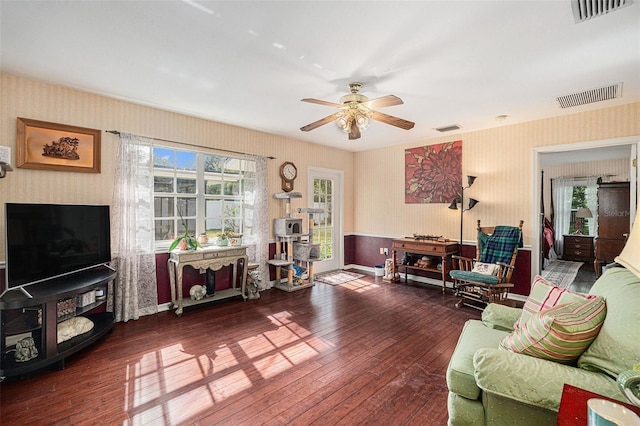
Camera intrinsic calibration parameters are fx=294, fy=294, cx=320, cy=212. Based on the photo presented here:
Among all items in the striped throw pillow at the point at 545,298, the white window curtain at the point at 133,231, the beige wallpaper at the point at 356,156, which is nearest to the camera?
the striped throw pillow at the point at 545,298

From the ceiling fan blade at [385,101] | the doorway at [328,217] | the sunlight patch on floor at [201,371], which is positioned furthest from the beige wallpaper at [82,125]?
the ceiling fan blade at [385,101]

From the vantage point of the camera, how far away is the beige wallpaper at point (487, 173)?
3740 mm

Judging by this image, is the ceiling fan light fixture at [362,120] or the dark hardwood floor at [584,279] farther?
the dark hardwood floor at [584,279]

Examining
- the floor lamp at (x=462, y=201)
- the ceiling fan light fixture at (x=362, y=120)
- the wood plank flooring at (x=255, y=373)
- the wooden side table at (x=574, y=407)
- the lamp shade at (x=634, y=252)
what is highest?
the ceiling fan light fixture at (x=362, y=120)

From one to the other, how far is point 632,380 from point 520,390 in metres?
0.38

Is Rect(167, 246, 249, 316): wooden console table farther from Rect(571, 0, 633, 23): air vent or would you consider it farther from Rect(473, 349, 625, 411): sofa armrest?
Rect(571, 0, 633, 23): air vent

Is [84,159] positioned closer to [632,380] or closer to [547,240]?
[632,380]

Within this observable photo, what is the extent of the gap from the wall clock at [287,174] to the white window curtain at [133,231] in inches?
79.3

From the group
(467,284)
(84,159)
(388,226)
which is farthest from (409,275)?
(84,159)

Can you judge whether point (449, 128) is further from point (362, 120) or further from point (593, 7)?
point (593, 7)

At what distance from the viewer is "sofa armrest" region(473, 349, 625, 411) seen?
122cm

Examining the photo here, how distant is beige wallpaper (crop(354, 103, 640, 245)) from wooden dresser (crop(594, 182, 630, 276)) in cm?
152

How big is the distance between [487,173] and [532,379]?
3.98 meters

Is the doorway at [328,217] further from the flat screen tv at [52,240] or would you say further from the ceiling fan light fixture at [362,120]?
the flat screen tv at [52,240]
